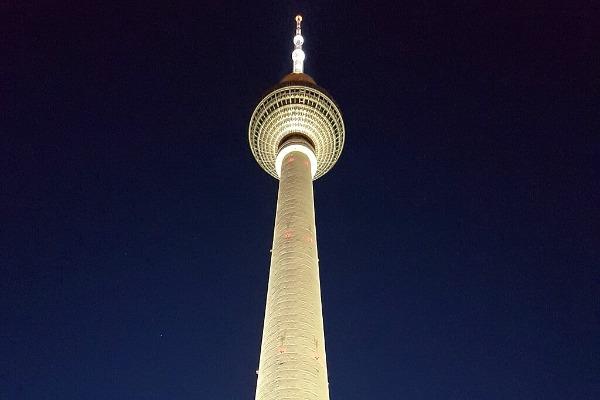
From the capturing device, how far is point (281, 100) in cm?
4994

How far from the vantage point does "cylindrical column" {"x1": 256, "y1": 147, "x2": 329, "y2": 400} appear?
30438 millimetres

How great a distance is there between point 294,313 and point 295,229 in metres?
6.99

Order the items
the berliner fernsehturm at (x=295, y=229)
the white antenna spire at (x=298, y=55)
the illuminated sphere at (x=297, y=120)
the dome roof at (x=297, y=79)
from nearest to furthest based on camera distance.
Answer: the berliner fernsehturm at (x=295, y=229)
the illuminated sphere at (x=297, y=120)
the dome roof at (x=297, y=79)
the white antenna spire at (x=298, y=55)

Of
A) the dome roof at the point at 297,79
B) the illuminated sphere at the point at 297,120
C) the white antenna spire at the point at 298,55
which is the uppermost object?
the white antenna spire at the point at 298,55

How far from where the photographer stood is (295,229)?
39.2 metres

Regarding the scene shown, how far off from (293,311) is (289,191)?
11052 mm

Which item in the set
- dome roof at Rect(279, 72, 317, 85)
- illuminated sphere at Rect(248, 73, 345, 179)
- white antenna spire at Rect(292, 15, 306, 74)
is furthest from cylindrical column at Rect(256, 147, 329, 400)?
white antenna spire at Rect(292, 15, 306, 74)

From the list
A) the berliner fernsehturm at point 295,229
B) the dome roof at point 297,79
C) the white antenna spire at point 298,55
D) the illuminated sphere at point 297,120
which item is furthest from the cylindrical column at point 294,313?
the white antenna spire at point 298,55

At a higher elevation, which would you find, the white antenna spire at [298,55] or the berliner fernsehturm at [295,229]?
the white antenna spire at [298,55]

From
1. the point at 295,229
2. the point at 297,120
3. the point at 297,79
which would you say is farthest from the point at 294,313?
the point at 297,79

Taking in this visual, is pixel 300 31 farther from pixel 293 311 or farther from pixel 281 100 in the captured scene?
pixel 293 311

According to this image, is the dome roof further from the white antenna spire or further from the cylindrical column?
the cylindrical column

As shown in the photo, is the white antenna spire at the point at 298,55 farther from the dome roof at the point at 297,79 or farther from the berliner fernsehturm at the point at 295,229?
the dome roof at the point at 297,79

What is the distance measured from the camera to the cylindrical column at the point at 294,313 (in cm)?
3044
